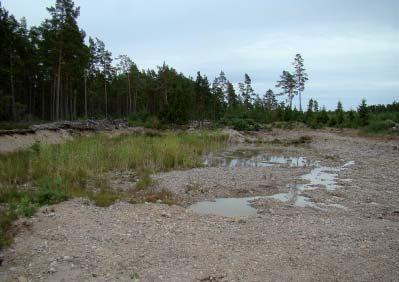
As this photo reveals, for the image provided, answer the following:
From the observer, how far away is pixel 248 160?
2222cm

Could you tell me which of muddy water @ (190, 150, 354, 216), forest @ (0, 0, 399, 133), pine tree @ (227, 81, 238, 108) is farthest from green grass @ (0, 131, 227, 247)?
pine tree @ (227, 81, 238, 108)

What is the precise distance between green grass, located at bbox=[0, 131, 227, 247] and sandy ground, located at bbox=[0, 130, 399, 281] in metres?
0.62

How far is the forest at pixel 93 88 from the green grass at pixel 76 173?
16.0 metres

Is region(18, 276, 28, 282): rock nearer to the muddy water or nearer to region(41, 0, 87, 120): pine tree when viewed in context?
the muddy water

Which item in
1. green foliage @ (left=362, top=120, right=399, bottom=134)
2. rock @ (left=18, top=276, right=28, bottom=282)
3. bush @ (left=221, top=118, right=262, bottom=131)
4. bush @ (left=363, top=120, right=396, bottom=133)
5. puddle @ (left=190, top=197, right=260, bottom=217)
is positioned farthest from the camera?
bush @ (left=221, top=118, right=262, bottom=131)

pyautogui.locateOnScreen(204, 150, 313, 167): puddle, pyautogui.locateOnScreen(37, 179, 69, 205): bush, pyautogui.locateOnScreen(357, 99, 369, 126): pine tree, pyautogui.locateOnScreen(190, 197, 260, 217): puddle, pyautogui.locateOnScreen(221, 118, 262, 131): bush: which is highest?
pyautogui.locateOnScreen(357, 99, 369, 126): pine tree

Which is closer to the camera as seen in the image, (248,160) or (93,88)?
(248,160)

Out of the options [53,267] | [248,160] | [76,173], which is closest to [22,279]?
[53,267]

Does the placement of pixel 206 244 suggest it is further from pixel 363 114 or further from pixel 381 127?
pixel 363 114

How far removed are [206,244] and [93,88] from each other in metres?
61.9

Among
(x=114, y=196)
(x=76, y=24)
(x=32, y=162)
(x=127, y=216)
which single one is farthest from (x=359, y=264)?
(x=76, y=24)

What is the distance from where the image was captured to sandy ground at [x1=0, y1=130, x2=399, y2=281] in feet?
18.8

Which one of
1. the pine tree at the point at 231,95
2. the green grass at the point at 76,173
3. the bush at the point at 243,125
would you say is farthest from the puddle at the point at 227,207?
the pine tree at the point at 231,95

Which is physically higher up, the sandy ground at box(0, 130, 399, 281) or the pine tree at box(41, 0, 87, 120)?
the pine tree at box(41, 0, 87, 120)
